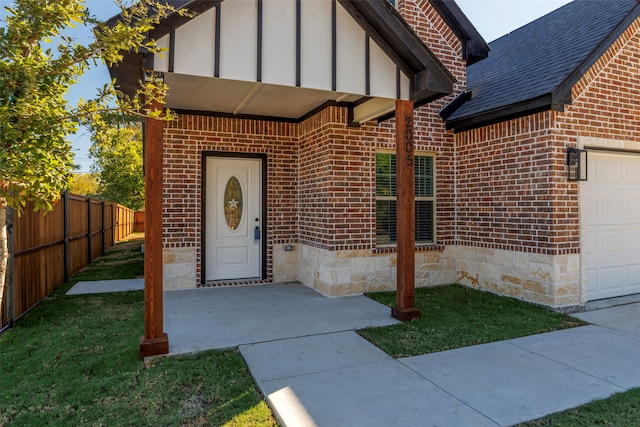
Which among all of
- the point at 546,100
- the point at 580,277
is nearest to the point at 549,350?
the point at 580,277

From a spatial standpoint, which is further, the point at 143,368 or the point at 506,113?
the point at 506,113

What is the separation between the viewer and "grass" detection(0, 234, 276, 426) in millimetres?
2814

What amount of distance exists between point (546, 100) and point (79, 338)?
258 inches

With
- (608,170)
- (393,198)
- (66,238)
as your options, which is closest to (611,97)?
(608,170)

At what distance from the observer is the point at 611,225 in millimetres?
6059

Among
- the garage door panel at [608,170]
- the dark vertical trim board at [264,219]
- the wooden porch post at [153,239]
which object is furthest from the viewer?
the dark vertical trim board at [264,219]

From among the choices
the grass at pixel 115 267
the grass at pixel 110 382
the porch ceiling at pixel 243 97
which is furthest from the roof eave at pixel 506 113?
the grass at pixel 115 267

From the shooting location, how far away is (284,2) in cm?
445

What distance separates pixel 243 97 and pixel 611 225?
602 centimetres

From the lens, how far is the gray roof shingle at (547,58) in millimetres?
5523

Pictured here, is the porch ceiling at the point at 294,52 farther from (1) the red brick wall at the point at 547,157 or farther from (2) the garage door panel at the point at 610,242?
(2) the garage door panel at the point at 610,242

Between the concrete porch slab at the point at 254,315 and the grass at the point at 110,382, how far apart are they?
44cm

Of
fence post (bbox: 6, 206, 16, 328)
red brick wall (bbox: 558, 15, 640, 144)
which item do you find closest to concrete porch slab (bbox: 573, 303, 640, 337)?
red brick wall (bbox: 558, 15, 640, 144)

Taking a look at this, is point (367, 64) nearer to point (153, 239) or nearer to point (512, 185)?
point (512, 185)
